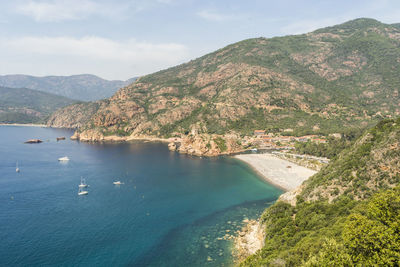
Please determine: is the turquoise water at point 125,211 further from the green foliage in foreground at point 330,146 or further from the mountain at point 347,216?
the green foliage in foreground at point 330,146

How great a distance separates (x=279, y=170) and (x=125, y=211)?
251ft

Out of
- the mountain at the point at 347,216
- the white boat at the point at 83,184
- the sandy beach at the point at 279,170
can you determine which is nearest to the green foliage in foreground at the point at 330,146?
the sandy beach at the point at 279,170

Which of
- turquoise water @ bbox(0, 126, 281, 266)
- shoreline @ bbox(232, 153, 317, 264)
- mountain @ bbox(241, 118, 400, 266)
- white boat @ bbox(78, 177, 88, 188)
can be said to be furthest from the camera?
white boat @ bbox(78, 177, 88, 188)

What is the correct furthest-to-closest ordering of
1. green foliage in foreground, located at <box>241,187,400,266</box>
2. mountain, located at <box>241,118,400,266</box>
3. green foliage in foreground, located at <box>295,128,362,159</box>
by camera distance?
green foliage in foreground, located at <box>295,128,362,159</box> → mountain, located at <box>241,118,400,266</box> → green foliage in foreground, located at <box>241,187,400,266</box>

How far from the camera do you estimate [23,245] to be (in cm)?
5388

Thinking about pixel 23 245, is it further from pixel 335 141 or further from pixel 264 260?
pixel 335 141

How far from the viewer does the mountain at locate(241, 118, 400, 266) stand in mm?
27859

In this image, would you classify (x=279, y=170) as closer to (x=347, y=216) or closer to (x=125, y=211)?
(x=347, y=216)

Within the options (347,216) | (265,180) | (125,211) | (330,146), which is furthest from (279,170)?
(125,211)

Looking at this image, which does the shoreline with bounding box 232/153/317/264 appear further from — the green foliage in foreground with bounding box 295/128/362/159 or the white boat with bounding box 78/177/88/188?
the white boat with bounding box 78/177/88/188

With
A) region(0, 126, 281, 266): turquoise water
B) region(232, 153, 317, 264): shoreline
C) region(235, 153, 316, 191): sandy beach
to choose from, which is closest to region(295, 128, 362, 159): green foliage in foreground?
region(232, 153, 317, 264): shoreline

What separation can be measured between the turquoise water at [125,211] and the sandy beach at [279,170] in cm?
675

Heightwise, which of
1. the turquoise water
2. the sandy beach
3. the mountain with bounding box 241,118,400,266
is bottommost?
the turquoise water

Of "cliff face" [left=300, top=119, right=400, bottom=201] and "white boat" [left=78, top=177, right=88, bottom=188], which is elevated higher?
"cliff face" [left=300, top=119, right=400, bottom=201]
